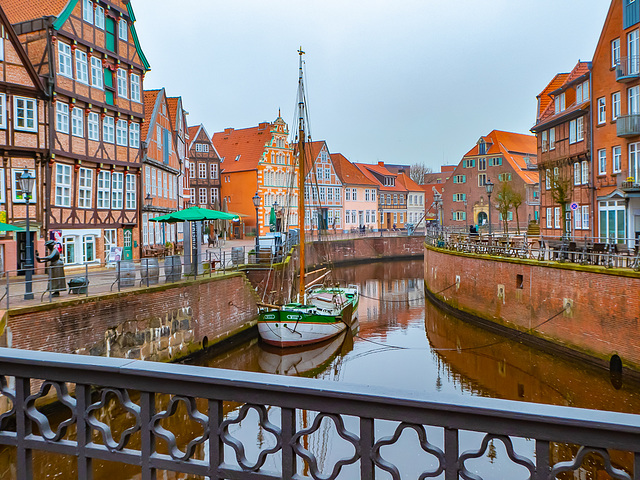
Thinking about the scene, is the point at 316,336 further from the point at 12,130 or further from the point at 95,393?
the point at 12,130

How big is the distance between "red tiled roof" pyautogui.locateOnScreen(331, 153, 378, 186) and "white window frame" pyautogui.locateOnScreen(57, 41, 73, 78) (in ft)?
158

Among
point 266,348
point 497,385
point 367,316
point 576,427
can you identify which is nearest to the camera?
point 576,427

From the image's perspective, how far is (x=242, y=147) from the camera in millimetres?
59281

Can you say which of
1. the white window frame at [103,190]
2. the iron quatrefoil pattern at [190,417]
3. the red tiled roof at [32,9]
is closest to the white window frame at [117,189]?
the white window frame at [103,190]

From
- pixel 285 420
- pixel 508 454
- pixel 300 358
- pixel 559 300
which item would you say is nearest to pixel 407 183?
pixel 300 358

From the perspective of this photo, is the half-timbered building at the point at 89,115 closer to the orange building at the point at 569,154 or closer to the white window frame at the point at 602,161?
the orange building at the point at 569,154

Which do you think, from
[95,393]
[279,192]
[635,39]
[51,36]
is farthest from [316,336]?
[279,192]

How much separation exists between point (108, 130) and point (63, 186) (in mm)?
4037

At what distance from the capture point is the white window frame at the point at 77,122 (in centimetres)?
2294

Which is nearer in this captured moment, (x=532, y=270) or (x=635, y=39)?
(x=532, y=270)

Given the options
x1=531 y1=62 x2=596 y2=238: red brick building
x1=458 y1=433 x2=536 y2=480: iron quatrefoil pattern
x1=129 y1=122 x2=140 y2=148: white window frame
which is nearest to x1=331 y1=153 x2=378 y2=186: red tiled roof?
x1=531 y1=62 x2=596 y2=238: red brick building

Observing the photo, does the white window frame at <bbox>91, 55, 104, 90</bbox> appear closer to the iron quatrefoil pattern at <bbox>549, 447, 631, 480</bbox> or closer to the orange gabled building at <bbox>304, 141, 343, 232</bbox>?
the iron quatrefoil pattern at <bbox>549, 447, 631, 480</bbox>

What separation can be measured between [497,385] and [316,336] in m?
7.61

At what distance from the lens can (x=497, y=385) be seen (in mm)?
16172
